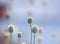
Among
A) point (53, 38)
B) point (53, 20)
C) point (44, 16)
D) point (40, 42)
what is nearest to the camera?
point (40, 42)

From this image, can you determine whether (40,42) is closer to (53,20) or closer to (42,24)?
(42,24)

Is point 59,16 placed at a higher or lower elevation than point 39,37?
higher

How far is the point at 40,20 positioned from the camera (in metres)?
1.17

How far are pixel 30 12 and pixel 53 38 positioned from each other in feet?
0.61

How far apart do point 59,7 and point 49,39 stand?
0.32m

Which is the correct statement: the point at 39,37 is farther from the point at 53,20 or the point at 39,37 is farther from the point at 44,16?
the point at 53,20

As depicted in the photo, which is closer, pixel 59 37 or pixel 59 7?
pixel 59 37

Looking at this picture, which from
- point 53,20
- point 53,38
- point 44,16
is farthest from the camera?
point 53,20

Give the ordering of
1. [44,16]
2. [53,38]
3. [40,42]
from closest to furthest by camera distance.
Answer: [40,42]
[53,38]
[44,16]

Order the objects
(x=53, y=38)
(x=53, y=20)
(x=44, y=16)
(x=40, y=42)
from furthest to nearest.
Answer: (x=53, y=20)
(x=44, y=16)
(x=53, y=38)
(x=40, y=42)

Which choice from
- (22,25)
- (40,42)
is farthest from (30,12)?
(40,42)

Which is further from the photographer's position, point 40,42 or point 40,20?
point 40,20

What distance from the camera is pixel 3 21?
3.43ft

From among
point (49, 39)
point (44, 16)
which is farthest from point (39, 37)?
point (44, 16)
